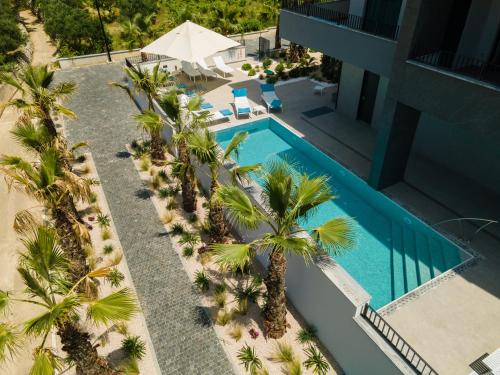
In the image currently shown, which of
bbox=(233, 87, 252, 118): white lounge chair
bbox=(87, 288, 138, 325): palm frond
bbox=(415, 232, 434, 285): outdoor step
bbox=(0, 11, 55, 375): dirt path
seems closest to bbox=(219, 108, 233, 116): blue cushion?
bbox=(233, 87, 252, 118): white lounge chair

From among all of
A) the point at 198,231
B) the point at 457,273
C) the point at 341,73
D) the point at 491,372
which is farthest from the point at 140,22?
the point at 491,372

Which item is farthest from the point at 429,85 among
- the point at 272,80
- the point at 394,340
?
the point at 272,80

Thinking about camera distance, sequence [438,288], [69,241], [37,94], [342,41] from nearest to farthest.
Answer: [438,288] < [69,241] < [37,94] < [342,41]

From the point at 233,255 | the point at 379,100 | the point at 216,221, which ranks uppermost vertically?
the point at 233,255

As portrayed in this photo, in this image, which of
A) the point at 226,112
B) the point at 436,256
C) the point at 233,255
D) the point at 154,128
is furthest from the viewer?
the point at 226,112

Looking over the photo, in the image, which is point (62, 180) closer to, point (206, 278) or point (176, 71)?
point (206, 278)

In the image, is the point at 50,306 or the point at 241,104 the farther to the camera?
the point at 241,104

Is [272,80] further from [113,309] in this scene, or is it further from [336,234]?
[113,309]
